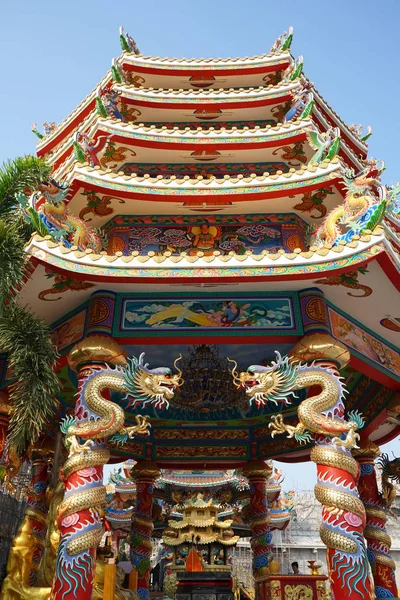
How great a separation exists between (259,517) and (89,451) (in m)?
9.01

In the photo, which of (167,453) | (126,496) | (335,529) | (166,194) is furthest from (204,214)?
(126,496)

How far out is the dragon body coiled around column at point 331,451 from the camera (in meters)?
7.22

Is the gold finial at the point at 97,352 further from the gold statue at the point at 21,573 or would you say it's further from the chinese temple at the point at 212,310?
the gold statue at the point at 21,573

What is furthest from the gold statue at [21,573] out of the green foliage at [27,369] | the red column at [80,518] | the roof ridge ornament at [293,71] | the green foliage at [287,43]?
the green foliage at [287,43]

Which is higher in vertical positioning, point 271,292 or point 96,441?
point 271,292

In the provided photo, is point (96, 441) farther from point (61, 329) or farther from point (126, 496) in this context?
point (126, 496)

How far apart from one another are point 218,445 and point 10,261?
31.1ft

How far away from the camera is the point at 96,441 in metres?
8.04

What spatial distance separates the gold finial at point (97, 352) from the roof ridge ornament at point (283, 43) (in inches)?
493

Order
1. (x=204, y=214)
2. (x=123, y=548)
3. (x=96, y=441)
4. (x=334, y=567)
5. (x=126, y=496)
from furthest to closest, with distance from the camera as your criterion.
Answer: (x=123, y=548)
(x=126, y=496)
(x=204, y=214)
(x=96, y=441)
(x=334, y=567)

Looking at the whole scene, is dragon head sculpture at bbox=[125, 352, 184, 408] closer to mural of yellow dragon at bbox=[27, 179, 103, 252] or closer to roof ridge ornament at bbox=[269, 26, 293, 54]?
mural of yellow dragon at bbox=[27, 179, 103, 252]

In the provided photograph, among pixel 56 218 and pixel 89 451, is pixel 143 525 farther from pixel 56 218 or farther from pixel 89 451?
pixel 56 218

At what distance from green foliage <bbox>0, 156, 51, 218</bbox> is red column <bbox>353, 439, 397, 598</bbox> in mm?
9692

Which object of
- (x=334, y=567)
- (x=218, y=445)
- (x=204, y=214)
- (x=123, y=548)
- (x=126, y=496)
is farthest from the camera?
(x=123, y=548)
